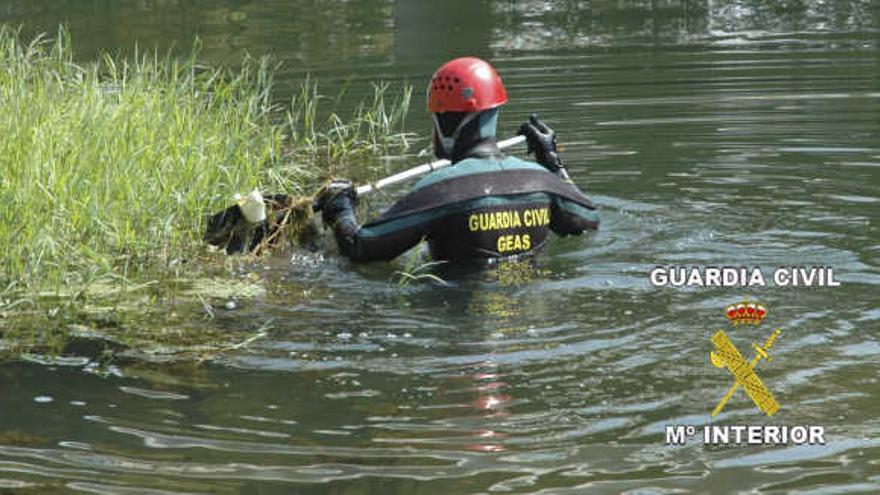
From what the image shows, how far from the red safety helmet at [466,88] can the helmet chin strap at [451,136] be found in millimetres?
45

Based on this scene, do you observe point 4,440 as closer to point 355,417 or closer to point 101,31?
point 355,417

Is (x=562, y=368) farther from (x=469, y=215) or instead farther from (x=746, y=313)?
(x=469, y=215)

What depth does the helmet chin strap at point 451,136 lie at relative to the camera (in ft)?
24.3

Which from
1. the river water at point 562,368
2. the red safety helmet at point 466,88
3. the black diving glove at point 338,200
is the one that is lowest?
the river water at point 562,368

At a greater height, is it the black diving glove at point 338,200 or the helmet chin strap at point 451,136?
the helmet chin strap at point 451,136

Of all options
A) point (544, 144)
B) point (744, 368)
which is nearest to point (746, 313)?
point (744, 368)

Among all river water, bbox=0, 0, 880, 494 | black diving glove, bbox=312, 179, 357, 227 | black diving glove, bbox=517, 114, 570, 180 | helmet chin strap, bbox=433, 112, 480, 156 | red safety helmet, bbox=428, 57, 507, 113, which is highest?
red safety helmet, bbox=428, 57, 507, 113

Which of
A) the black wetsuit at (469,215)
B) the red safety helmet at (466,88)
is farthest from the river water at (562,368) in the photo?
the red safety helmet at (466,88)

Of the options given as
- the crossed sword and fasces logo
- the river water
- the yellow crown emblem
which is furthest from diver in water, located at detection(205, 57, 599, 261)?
the crossed sword and fasces logo

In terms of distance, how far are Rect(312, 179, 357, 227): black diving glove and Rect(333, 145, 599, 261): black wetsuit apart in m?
0.12

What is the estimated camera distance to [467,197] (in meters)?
7.30

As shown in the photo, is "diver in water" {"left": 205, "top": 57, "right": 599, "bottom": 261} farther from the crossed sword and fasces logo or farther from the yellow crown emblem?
the crossed sword and fasces logo

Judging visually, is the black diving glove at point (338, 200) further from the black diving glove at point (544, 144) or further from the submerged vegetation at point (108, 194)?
the black diving glove at point (544, 144)

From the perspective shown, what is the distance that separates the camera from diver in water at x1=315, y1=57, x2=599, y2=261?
7332 mm
